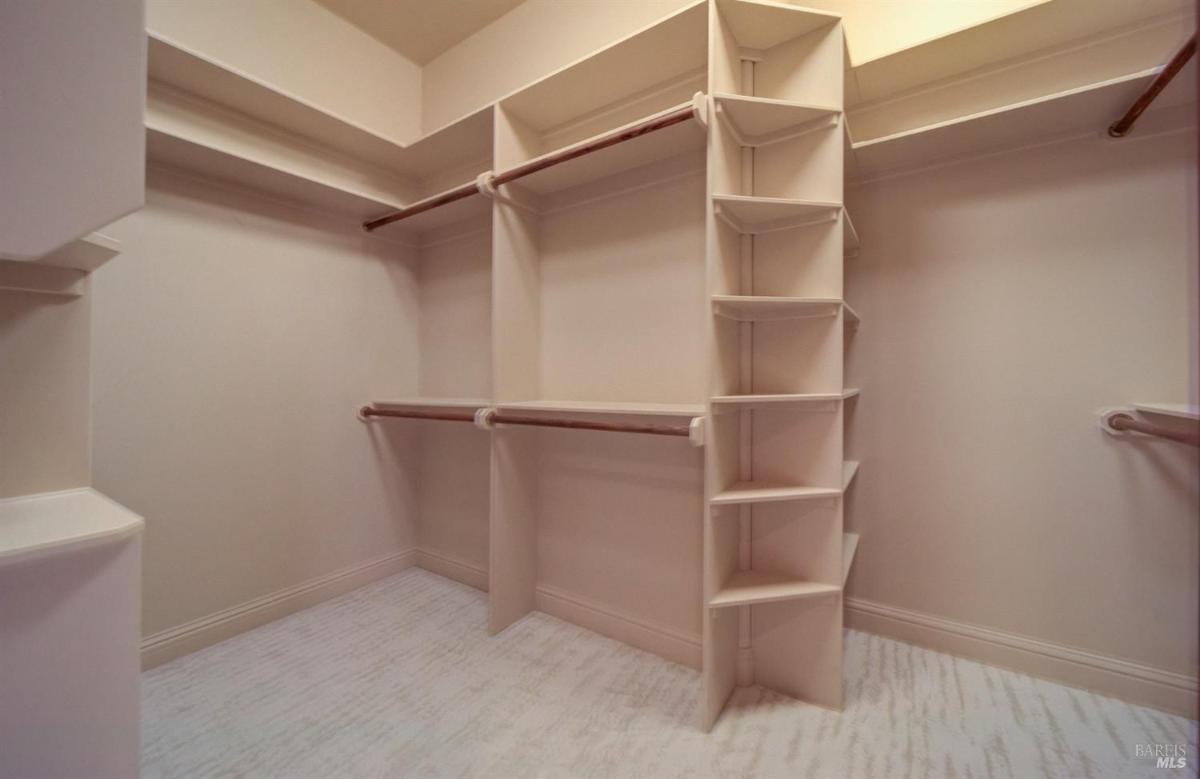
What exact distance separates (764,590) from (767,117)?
1586mm

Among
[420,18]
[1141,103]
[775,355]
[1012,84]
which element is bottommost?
[775,355]

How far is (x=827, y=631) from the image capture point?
162 cm

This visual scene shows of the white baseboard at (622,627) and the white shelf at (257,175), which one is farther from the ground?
the white shelf at (257,175)

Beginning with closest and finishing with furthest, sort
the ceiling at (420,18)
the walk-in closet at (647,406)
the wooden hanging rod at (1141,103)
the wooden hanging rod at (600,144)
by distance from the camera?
1. the wooden hanging rod at (1141,103)
2. the walk-in closet at (647,406)
3. the wooden hanging rod at (600,144)
4. the ceiling at (420,18)

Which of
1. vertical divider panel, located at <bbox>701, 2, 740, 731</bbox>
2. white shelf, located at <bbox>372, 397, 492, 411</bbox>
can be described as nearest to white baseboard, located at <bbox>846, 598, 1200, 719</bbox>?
vertical divider panel, located at <bbox>701, 2, 740, 731</bbox>

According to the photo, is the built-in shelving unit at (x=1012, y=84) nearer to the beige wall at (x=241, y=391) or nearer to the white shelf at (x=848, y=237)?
the white shelf at (x=848, y=237)

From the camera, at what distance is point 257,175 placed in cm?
209

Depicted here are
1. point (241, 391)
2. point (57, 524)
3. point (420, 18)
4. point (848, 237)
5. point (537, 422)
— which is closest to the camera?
point (57, 524)

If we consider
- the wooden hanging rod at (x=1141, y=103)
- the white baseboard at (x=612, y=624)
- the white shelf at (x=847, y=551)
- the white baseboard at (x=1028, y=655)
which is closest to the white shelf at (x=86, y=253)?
the white baseboard at (x=612, y=624)

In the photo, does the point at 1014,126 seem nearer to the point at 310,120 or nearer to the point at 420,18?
the point at 420,18

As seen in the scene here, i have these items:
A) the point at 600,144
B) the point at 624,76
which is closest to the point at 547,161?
the point at 600,144

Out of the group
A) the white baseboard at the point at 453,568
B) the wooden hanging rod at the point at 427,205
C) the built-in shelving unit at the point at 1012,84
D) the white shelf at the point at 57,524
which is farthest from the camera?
the white baseboard at the point at 453,568

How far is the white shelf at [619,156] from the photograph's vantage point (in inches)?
69.7

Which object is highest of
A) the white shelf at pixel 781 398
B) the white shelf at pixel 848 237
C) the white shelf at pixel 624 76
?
the white shelf at pixel 624 76
